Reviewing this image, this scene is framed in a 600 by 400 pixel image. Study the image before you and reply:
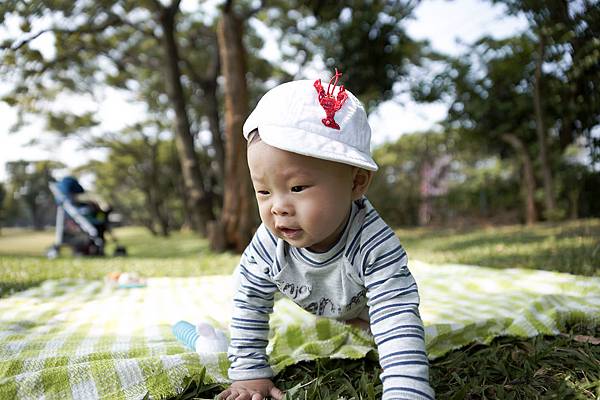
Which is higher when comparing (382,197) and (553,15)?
(553,15)

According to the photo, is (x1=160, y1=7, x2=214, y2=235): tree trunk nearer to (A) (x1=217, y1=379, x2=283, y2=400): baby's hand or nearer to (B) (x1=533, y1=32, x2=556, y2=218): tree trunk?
(B) (x1=533, y1=32, x2=556, y2=218): tree trunk

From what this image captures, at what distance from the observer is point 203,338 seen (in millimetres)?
1516

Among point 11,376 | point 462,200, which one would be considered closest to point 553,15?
point 11,376

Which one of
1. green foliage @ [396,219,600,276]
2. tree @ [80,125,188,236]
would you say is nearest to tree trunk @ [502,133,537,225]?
green foliage @ [396,219,600,276]

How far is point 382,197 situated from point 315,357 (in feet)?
34.3

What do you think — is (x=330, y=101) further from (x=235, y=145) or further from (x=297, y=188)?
(x=235, y=145)

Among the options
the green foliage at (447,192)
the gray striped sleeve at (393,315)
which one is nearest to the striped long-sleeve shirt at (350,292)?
the gray striped sleeve at (393,315)

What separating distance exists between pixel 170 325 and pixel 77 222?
5.10 m

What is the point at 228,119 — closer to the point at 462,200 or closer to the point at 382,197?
the point at 382,197

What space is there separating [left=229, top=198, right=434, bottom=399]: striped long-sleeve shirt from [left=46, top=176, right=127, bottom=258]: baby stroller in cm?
549

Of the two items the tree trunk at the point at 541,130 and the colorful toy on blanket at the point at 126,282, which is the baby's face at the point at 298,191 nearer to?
the colorful toy on blanket at the point at 126,282

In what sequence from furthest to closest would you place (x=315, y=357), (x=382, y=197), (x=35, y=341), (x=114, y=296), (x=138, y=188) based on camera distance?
(x=138, y=188), (x=382, y=197), (x=114, y=296), (x=35, y=341), (x=315, y=357)

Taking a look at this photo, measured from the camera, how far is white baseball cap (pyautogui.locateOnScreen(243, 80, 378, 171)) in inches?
40.5

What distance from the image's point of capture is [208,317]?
201cm
